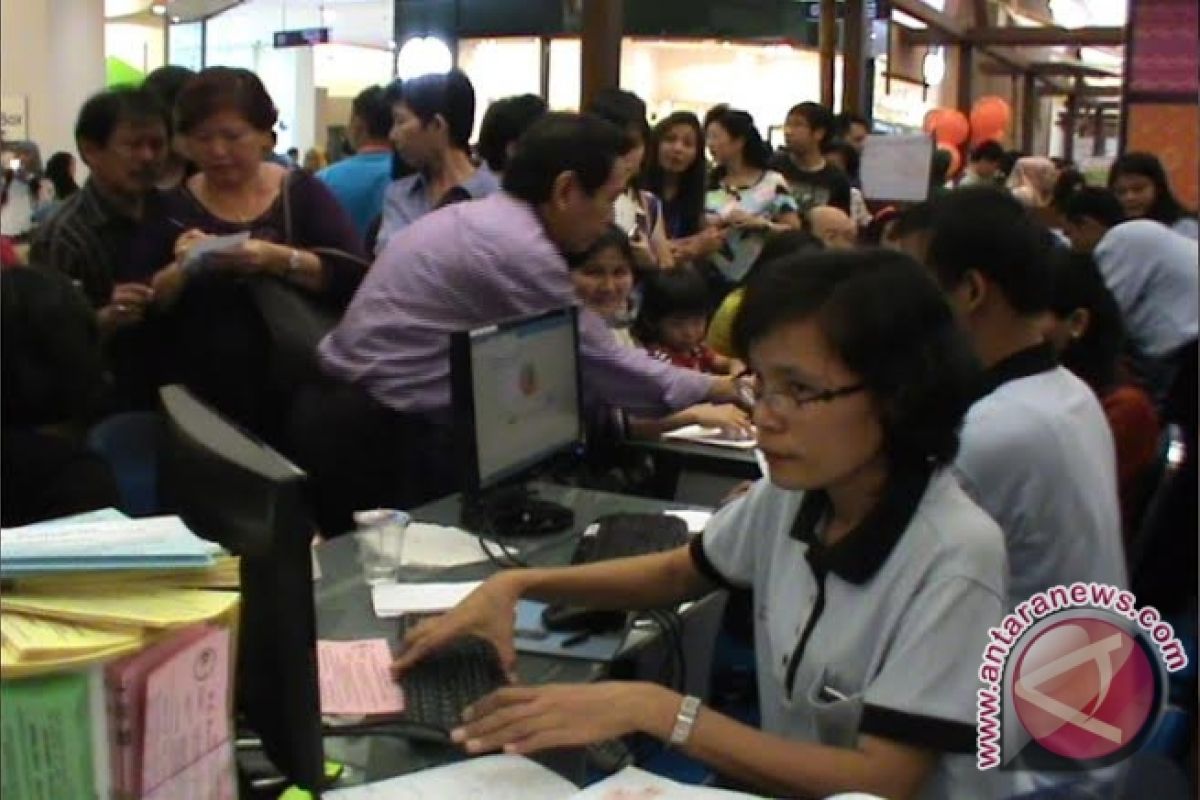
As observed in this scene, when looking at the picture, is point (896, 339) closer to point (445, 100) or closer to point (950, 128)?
point (445, 100)

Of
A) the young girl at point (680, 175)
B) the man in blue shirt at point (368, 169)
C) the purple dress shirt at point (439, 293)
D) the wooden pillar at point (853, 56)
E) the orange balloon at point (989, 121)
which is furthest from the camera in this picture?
the orange balloon at point (989, 121)

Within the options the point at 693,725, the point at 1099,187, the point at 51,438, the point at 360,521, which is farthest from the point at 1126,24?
the point at 1099,187

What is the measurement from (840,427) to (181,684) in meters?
0.77

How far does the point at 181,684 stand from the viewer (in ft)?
3.78

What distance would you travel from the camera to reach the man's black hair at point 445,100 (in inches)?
144

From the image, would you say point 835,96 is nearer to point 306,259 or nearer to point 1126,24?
point 306,259

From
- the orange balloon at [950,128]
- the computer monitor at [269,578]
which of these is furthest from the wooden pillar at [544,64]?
the computer monitor at [269,578]

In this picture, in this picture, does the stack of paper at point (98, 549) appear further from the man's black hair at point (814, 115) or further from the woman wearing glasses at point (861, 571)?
the man's black hair at point (814, 115)

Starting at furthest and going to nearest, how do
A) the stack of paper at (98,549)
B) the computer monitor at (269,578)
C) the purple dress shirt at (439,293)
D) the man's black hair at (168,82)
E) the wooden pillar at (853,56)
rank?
1. the wooden pillar at (853,56)
2. the man's black hair at (168,82)
3. the purple dress shirt at (439,293)
4. the computer monitor at (269,578)
5. the stack of paper at (98,549)

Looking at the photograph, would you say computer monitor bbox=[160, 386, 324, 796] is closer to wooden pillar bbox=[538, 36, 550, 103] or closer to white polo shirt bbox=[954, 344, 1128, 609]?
white polo shirt bbox=[954, 344, 1128, 609]

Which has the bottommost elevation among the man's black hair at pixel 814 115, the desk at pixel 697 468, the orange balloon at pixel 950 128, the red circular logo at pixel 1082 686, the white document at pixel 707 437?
the desk at pixel 697 468

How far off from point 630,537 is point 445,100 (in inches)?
64.9

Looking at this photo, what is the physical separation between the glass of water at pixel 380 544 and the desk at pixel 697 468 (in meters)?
1.16

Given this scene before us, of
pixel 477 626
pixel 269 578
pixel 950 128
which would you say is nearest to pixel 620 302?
pixel 477 626
